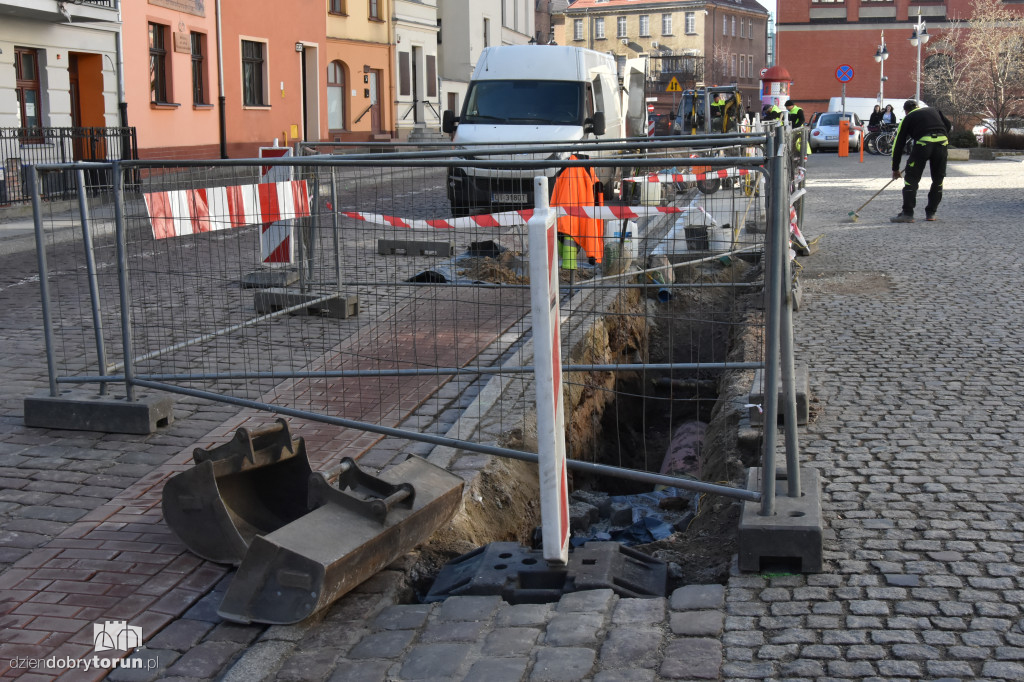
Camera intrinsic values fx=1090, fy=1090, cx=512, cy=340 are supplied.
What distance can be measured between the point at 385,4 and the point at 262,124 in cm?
1078

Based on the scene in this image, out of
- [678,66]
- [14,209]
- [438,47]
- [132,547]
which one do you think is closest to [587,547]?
[132,547]

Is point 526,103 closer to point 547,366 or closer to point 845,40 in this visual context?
point 547,366

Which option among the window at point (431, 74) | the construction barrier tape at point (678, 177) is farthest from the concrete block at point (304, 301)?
the window at point (431, 74)

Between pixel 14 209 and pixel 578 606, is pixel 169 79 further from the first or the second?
pixel 578 606

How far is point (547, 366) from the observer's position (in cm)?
336

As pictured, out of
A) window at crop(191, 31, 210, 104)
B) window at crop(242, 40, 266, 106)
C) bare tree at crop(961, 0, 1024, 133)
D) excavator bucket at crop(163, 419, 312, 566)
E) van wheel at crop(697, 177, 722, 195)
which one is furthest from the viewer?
bare tree at crop(961, 0, 1024, 133)

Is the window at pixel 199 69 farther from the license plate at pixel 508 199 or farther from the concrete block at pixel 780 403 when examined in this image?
the concrete block at pixel 780 403

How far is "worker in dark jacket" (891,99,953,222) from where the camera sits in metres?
15.9

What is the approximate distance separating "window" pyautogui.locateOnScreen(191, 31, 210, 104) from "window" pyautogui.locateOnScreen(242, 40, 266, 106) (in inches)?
84.4

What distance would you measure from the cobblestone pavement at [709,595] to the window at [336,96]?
101 ft

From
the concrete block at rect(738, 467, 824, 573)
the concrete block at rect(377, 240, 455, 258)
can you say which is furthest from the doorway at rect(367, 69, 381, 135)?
the concrete block at rect(738, 467, 824, 573)

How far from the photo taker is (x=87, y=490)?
5066mm

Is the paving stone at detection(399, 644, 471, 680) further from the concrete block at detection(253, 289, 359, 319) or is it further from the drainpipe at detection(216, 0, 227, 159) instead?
the drainpipe at detection(216, 0, 227, 159)

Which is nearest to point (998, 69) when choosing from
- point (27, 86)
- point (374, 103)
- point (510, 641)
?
point (374, 103)
